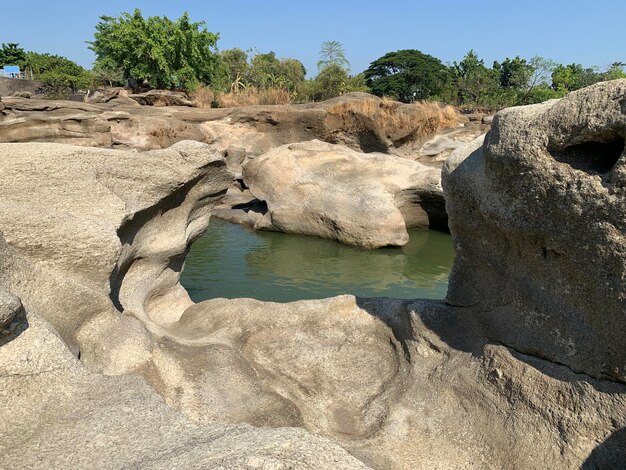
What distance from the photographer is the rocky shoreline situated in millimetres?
2250

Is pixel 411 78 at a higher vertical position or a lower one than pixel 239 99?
higher

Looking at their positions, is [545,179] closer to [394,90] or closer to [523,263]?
[523,263]

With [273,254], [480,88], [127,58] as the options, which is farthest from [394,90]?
[273,254]

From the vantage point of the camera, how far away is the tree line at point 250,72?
26.1 metres

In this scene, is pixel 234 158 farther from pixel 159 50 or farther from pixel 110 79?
pixel 110 79

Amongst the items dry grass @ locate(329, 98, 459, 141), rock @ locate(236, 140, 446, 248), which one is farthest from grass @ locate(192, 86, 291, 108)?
rock @ locate(236, 140, 446, 248)

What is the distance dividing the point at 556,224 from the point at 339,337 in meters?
1.96

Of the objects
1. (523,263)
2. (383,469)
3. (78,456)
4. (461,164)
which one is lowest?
(383,469)

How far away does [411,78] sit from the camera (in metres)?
48.7

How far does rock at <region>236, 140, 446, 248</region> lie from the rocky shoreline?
17.7ft

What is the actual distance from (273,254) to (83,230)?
617 cm

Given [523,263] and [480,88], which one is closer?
[523,263]

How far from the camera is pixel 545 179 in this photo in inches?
118

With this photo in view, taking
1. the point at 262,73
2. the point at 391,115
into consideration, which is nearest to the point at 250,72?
the point at 262,73
